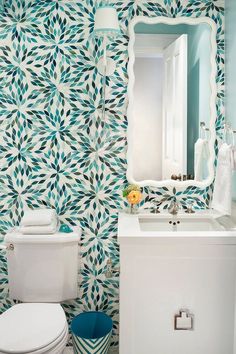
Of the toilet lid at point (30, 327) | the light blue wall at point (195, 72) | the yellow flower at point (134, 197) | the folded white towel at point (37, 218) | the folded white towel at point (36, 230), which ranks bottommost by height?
the toilet lid at point (30, 327)

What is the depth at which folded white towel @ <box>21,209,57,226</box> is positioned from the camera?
2.42 meters

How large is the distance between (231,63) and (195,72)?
218 millimetres

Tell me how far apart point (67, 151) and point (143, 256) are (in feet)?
2.78

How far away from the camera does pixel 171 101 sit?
102 inches

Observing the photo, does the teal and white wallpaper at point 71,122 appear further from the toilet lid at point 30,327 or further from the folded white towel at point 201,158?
the toilet lid at point 30,327

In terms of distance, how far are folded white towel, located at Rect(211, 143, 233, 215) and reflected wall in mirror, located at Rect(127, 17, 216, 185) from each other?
0.75 feet

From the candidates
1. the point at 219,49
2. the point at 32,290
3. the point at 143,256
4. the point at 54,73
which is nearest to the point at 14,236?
the point at 32,290

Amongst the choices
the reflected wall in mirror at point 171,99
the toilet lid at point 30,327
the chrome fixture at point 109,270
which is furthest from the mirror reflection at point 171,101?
the toilet lid at point 30,327

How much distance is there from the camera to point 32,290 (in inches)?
95.5

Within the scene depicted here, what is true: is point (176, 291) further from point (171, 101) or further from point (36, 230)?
point (171, 101)

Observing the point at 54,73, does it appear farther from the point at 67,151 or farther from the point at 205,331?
the point at 205,331

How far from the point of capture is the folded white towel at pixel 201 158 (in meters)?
2.60

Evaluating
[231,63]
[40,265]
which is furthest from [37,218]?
[231,63]

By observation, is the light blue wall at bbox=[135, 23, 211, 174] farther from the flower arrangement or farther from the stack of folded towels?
the stack of folded towels
